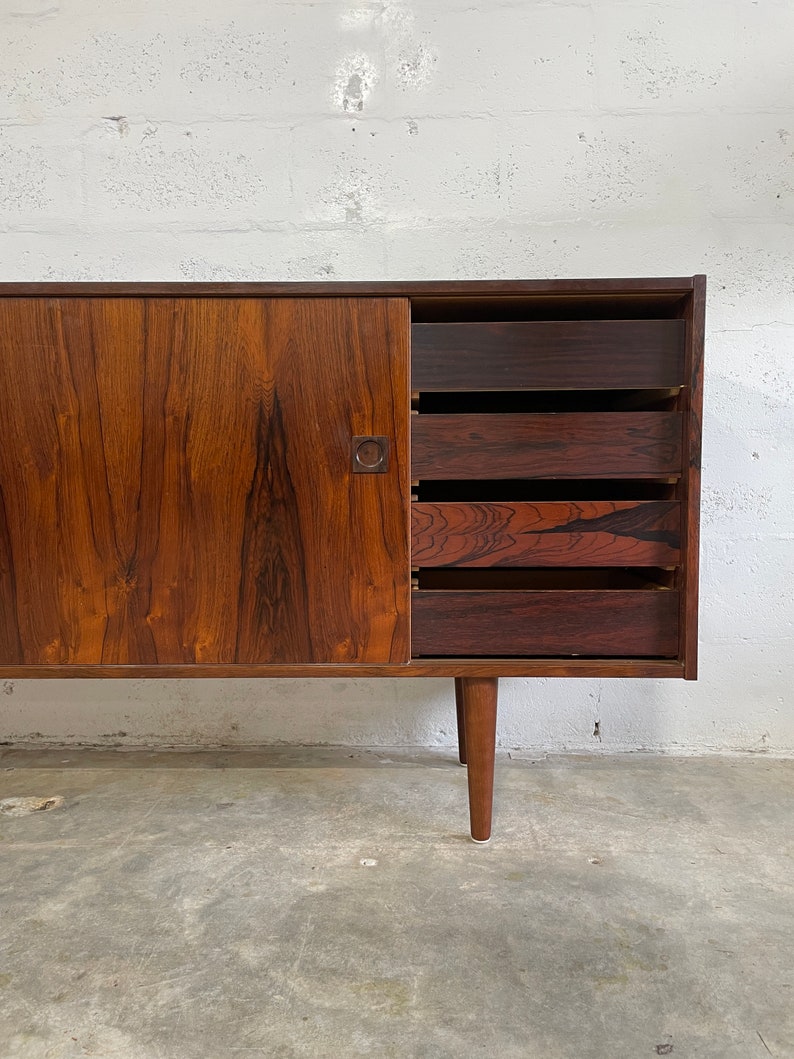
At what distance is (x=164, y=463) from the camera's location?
1.06 meters

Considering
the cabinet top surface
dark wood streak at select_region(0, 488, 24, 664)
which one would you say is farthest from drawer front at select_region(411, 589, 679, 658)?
dark wood streak at select_region(0, 488, 24, 664)

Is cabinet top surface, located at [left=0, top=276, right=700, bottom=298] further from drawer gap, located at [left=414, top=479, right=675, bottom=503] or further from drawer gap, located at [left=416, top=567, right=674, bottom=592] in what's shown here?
drawer gap, located at [left=416, top=567, right=674, bottom=592]

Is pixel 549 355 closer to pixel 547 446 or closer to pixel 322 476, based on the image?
pixel 547 446

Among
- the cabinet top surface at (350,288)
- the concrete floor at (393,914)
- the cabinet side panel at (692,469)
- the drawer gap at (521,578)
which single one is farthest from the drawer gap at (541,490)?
the concrete floor at (393,914)

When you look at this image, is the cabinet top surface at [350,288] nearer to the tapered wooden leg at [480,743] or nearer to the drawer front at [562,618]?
the drawer front at [562,618]

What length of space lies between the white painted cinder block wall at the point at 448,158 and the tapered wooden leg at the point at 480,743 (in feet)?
2.30

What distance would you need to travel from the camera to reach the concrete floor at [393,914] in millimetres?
771

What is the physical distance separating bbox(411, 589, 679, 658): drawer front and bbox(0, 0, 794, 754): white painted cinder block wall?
54 cm

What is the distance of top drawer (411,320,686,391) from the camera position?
104 cm

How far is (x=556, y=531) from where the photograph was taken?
42.1 inches

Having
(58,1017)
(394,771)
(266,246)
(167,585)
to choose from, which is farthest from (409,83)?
(58,1017)

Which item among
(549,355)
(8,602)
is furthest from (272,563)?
(549,355)

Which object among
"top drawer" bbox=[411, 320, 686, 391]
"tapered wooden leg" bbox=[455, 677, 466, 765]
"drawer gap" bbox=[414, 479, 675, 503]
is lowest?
"tapered wooden leg" bbox=[455, 677, 466, 765]

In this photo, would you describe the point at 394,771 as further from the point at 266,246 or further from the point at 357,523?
the point at 266,246
